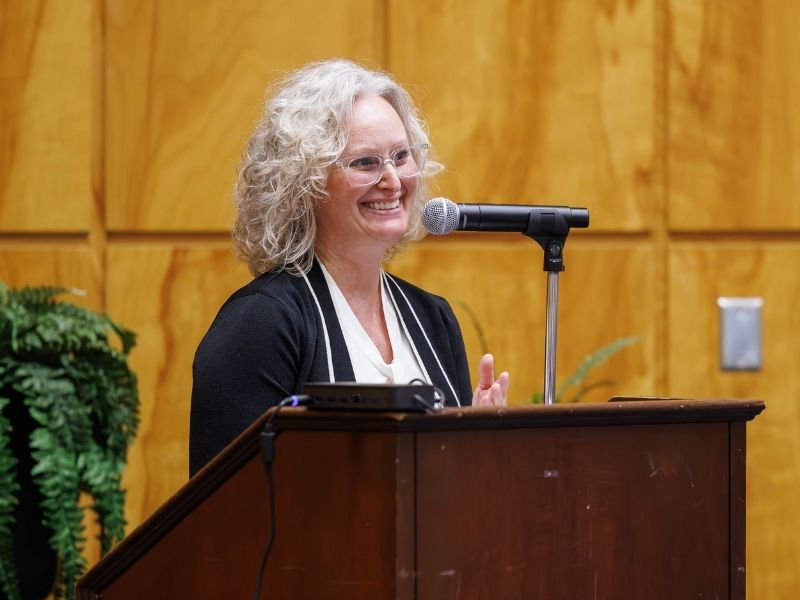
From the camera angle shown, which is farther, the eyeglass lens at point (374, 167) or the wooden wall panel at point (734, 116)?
the wooden wall panel at point (734, 116)

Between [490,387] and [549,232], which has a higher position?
[549,232]

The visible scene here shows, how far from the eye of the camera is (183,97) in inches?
167

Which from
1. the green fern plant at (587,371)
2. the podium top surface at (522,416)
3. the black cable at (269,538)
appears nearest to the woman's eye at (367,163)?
the podium top surface at (522,416)

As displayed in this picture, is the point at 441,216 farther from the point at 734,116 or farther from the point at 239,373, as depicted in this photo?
the point at 734,116

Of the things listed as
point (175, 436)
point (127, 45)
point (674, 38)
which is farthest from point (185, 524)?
point (674, 38)

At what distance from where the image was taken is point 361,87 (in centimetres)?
259

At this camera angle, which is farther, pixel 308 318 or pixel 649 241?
pixel 649 241

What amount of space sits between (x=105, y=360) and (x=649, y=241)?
1919mm

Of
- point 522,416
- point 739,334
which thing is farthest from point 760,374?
point 522,416

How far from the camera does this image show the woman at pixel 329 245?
232cm

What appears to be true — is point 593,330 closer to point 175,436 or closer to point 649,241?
point 649,241

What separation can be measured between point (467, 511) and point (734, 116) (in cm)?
307

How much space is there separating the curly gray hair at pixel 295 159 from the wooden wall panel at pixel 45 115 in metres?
1.72

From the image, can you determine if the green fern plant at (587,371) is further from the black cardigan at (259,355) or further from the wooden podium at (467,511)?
the wooden podium at (467,511)
